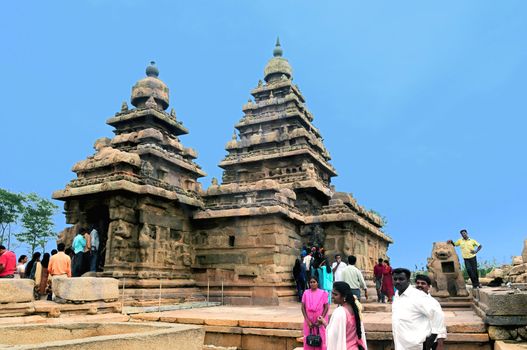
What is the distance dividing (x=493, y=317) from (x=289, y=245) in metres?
7.32

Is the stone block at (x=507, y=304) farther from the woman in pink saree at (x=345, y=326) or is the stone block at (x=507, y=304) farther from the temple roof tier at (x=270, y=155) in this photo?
the temple roof tier at (x=270, y=155)

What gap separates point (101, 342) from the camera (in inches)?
124

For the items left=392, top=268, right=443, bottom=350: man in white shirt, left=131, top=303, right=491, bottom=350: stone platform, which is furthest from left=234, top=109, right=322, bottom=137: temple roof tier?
left=392, top=268, right=443, bottom=350: man in white shirt

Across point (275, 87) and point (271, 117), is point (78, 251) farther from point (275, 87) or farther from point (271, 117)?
point (275, 87)

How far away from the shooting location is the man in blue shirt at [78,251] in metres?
10.6

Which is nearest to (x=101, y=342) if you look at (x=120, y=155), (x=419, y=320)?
(x=419, y=320)

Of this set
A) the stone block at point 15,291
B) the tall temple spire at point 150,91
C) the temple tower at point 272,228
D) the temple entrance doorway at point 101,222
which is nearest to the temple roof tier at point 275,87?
the temple tower at point 272,228

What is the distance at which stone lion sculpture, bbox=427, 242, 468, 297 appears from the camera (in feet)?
32.4

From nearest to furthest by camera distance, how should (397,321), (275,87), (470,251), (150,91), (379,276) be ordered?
(397,321)
(470,251)
(379,276)
(150,91)
(275,87)

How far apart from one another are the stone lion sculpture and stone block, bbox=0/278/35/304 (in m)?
9.04

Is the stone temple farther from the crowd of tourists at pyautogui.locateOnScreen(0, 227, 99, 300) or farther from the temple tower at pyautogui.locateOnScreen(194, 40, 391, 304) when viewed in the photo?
the crowd of tourists at pyautogui.locateOnScreen(0, 227, 99, 300)

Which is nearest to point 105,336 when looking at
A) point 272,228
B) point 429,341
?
point 429,341

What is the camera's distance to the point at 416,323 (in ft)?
13.5

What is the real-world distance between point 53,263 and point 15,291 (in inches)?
83.5
